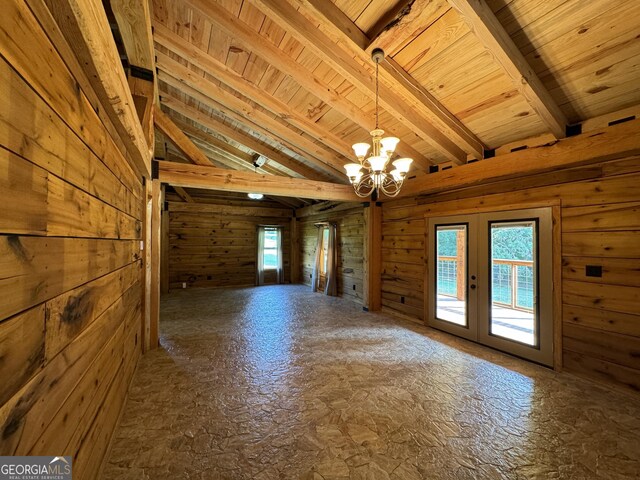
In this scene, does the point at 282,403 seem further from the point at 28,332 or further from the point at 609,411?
the point at 609,411

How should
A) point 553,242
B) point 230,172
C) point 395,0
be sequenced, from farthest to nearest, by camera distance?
point 230,172 < point 553,242 < point 395,0

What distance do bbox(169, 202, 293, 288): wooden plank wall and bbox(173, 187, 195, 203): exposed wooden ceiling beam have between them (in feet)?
0.41

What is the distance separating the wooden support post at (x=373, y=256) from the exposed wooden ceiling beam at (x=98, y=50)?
13.2 feet

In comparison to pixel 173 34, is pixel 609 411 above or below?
below

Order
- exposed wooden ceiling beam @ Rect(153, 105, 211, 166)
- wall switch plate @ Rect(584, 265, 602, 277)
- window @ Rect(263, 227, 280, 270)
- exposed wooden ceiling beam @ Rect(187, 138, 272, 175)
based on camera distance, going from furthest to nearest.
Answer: window @ Rect(263, 227, 280, 270) < exposed wooden ceiling beam @ Rect(187, 138, 272, 175) < exposed wooden ceiling beam @ Rect(153, 105, 211, 166) < wall switch plate @ Rect(584, 265, 602, 277)

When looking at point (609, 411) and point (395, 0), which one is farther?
point (609, 411)

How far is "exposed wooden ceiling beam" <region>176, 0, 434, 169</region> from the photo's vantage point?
2.21 m

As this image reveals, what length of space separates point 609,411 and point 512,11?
3105 mm

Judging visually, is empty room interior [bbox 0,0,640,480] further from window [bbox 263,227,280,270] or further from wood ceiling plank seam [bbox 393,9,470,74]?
window [bbox 263,227,280,270]

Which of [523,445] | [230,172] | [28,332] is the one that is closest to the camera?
[28,332]

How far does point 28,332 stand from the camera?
2.51 ft

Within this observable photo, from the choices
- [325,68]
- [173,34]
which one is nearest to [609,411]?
[325,68]

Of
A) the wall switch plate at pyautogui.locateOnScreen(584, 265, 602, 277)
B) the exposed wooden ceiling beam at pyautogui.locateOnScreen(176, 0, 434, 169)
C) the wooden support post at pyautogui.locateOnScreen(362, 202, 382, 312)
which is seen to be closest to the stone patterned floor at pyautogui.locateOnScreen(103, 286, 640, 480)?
the wall switch plate at pyautogui.locateOnScreen(584, 265, 602, 277)

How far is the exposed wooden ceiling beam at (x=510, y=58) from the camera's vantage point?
1.70 meters
